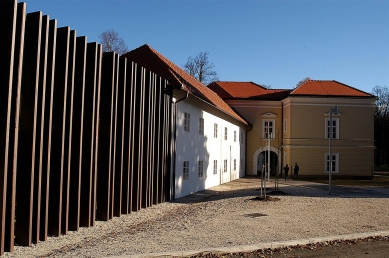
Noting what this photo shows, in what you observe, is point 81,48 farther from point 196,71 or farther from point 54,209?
point 196,71

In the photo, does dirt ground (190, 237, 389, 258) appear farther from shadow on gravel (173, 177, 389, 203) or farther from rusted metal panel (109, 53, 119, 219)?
shadow on gravel (173, 177, 389, 203)

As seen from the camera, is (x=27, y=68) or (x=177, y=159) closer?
(x=27, y=68)

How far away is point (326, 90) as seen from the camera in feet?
123

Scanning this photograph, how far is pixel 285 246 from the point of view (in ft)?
27.3

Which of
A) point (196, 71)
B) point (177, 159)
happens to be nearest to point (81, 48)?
point (177, 159)

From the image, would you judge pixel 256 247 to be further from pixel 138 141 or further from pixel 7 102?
pixel 138 141

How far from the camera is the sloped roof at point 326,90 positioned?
3641 centimetres

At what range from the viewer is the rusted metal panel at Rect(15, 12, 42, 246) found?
314 inches

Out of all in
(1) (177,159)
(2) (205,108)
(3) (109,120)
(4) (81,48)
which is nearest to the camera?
(4) (81,48)

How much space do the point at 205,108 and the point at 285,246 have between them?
1452cm

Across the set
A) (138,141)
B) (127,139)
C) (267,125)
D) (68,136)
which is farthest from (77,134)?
(267,125)

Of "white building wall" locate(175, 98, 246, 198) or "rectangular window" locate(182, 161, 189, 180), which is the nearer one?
"white building wall" locate(175, 98, 246, 198)

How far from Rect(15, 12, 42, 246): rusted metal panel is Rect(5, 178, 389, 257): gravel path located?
1.64ft

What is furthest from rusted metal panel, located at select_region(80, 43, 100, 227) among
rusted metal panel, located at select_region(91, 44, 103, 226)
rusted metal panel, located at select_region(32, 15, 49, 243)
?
rusted metal panel, located at select_region(32, 15, 49, 243)
